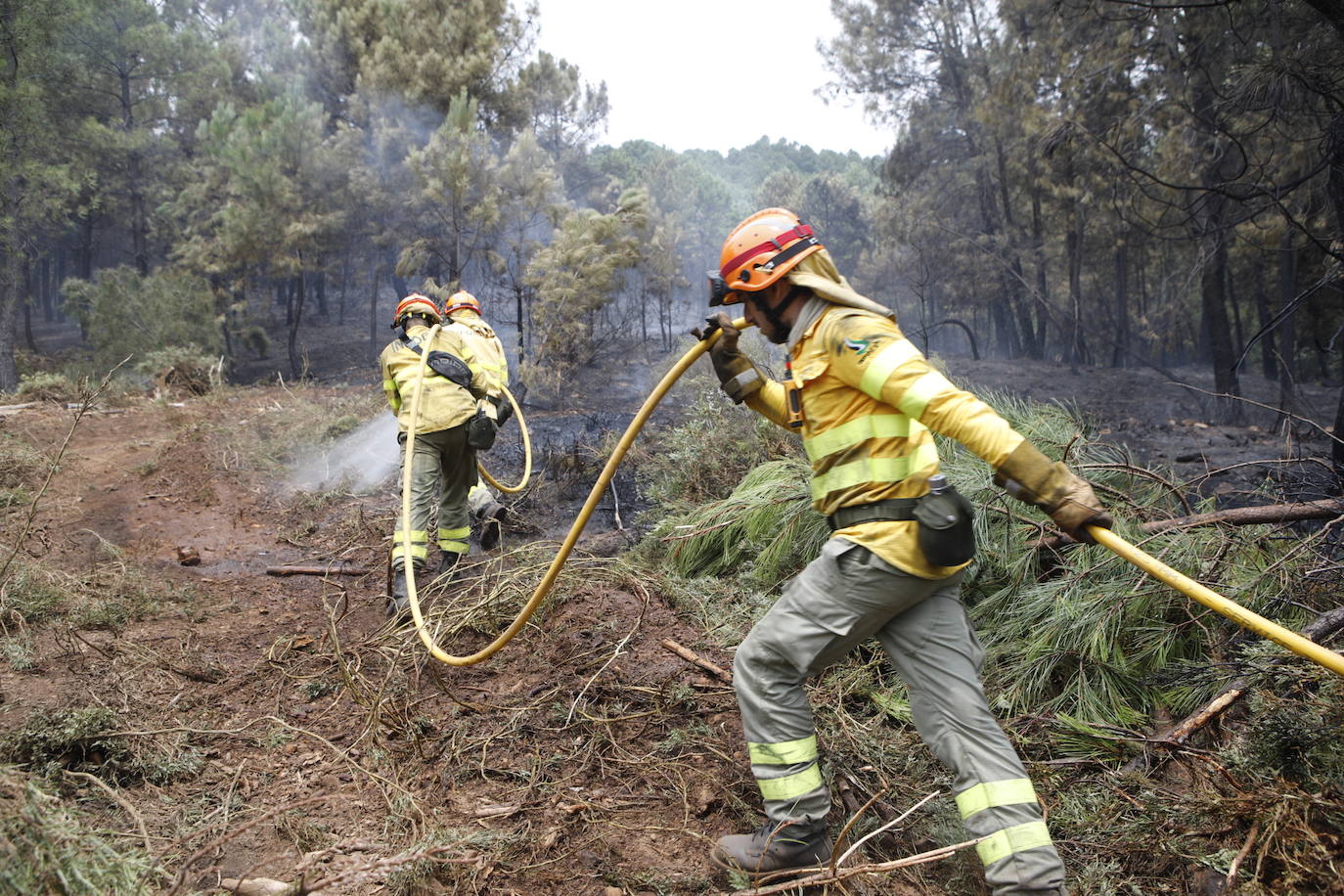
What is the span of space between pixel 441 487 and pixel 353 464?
12.6ft

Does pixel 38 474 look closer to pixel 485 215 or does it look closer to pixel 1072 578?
pixel 1072 578

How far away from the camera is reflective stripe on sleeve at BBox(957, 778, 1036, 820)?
2122mm

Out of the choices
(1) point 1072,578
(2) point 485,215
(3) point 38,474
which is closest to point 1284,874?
(1) point 1072,578

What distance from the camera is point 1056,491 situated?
2107 mm

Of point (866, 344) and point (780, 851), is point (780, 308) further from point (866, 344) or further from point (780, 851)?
point (780, 851)

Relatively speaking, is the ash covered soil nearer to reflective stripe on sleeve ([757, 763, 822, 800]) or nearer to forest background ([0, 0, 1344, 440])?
reflective stripe on sleeve ([757, 763, 822, 800])

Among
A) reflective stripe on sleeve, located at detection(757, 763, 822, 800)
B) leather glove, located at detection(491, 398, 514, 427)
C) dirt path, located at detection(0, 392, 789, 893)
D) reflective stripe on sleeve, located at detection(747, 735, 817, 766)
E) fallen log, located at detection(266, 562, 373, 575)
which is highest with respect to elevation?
leather glove, located at detection(491, 398, 514, 427)

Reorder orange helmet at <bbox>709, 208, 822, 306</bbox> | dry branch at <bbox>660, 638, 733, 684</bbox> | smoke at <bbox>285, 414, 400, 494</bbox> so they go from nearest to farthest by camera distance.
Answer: orange helmet at <bbox>709, 208, 822, 306</bbox> < dry branch at <bbox>660, 638, 733, 684</bbox> < smoke at <bbox>285, 414, 400, 494</bbox>

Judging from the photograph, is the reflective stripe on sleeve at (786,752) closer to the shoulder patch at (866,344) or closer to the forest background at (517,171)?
the shoulder patch at (866,344)

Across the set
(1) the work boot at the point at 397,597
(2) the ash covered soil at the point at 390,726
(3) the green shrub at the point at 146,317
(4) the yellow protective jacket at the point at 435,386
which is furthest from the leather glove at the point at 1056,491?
(3) the green shrub at the point at 146,317

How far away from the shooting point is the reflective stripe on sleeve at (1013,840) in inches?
81.5

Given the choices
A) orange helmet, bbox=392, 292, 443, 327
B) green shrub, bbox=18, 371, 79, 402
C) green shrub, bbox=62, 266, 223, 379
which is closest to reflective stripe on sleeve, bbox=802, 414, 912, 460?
orange helmet, bbox=392, 292, 443, 327

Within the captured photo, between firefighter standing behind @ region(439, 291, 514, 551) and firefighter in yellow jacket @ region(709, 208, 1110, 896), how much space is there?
3284 mm

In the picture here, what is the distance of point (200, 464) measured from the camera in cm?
834
